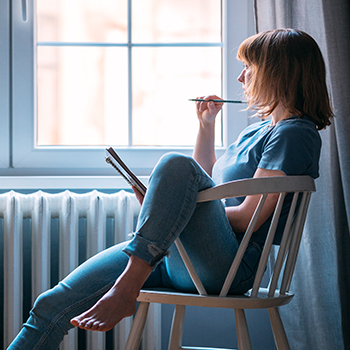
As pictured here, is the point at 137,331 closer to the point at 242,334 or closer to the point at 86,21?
the point at 242,334

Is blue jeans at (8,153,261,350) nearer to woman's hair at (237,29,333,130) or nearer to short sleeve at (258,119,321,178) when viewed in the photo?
short sleeve at (258,119,321,178)

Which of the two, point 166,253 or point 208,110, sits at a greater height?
point 208,110

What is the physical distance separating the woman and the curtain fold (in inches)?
10.4

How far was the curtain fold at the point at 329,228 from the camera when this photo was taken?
1302 mm

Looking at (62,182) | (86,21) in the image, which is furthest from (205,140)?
(86,21)

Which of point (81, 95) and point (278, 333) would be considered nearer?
point (278, 333)

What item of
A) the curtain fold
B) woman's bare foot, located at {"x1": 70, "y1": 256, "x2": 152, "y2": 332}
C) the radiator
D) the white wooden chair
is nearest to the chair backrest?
the white wooden chair

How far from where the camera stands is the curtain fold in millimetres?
1302

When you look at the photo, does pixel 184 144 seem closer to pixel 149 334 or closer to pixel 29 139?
pixel 29 139

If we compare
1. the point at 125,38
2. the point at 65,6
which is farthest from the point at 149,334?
the point at 65,6

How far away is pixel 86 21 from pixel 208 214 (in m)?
1.16

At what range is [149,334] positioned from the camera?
143 centimetres

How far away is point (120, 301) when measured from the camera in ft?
2.75

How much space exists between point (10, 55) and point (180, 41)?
69 cm
